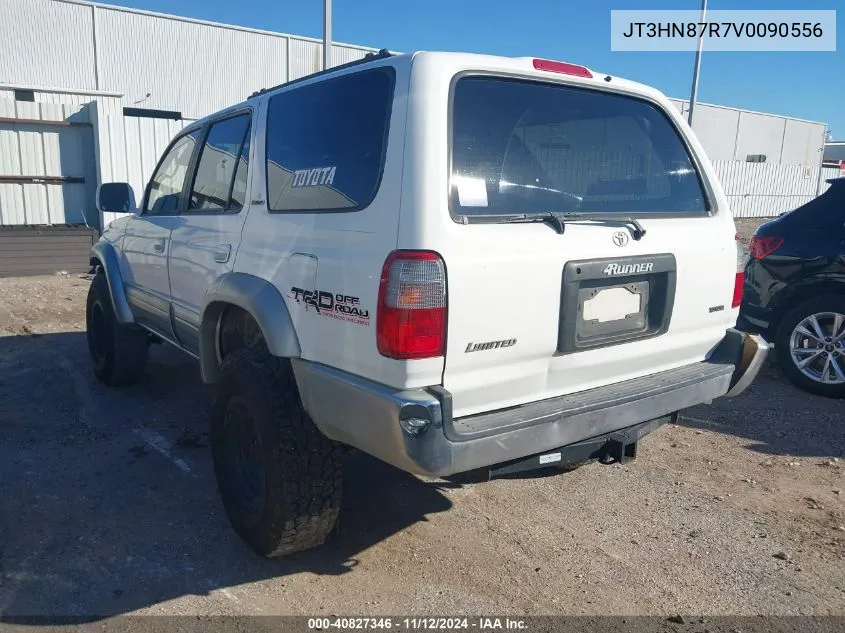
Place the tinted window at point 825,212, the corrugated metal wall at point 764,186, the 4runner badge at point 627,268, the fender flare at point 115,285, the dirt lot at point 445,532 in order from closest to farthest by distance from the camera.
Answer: the 4runner badge at point 627,268 → the dirt lot at point 445,532 → the fender flare at point 115,285 → the tinted window at point 825,212 → the corrugated metal wall at point 764,186

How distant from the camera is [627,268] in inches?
109

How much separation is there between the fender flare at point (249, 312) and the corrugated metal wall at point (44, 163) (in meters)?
9.72

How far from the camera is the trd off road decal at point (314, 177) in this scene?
9.13 ft

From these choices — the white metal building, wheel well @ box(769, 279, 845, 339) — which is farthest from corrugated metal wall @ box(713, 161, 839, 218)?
wheel well @ box(769, 279, 845, 339)

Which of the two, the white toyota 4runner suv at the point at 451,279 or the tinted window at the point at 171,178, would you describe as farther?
the tinted window at the point at 171,178

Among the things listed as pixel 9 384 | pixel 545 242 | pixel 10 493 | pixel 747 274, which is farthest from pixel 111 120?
pixel 545 242

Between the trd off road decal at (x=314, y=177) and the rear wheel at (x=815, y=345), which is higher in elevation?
the trd off road decal at (x=314, y=177)

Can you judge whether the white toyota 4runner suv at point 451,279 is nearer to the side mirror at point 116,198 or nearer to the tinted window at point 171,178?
the tinted window at point 171,178

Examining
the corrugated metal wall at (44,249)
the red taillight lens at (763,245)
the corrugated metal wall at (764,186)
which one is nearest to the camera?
the red taillight lens at (763,245)

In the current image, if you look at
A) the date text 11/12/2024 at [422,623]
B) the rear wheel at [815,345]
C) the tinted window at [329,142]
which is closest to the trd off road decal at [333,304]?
the tinted window at [329,142]

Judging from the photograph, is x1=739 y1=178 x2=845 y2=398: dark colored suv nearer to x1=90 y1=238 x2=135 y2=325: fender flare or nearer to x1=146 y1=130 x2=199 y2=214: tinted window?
x1=146 y1=130 x2=199 y2=214: tinted window

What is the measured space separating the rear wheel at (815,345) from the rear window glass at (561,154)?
2779 mm

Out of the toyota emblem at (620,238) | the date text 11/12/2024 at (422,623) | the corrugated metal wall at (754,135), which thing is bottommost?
the date text 11/12/2024 at (422,623)

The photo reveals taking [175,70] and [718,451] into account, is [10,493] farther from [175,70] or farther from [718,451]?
[175,70]
